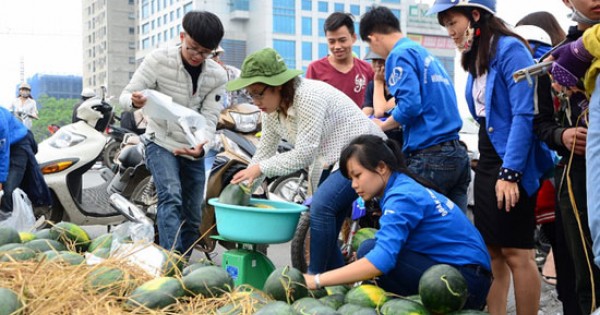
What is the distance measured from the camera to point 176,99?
488cm

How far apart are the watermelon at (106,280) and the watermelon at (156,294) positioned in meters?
0.10

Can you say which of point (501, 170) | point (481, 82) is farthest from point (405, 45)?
point (501, 170)

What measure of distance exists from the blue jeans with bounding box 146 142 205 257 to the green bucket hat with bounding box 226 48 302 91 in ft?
3.81

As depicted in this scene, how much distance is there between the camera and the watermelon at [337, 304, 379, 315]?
257 centimetres

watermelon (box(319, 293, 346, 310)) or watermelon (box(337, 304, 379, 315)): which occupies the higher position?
watermelon (box(337, 304, 379, 315))

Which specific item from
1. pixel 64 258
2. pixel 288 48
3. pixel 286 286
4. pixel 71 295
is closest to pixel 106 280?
pixel 71 295

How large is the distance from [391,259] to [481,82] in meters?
1.18

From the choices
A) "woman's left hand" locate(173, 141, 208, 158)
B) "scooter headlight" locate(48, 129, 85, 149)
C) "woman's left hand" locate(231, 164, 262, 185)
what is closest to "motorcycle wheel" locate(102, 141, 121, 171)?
"scooter headlight" locate(48, 129, 85, 149)

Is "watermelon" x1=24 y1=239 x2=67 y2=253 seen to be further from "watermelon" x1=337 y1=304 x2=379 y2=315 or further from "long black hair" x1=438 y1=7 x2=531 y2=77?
"long black hair" x1=438 y1=7 x2=531 y2=77

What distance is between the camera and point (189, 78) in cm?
488

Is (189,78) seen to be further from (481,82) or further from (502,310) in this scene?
(502,310)

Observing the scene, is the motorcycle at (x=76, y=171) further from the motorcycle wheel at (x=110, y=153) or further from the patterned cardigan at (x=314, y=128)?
the motorcycle wheel at (x=110, y=153)

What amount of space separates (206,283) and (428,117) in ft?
5.61

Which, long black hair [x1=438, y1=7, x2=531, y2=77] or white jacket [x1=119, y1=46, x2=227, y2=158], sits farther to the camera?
white jacket [x1=119, y1=46, x2=227, y2=158]
